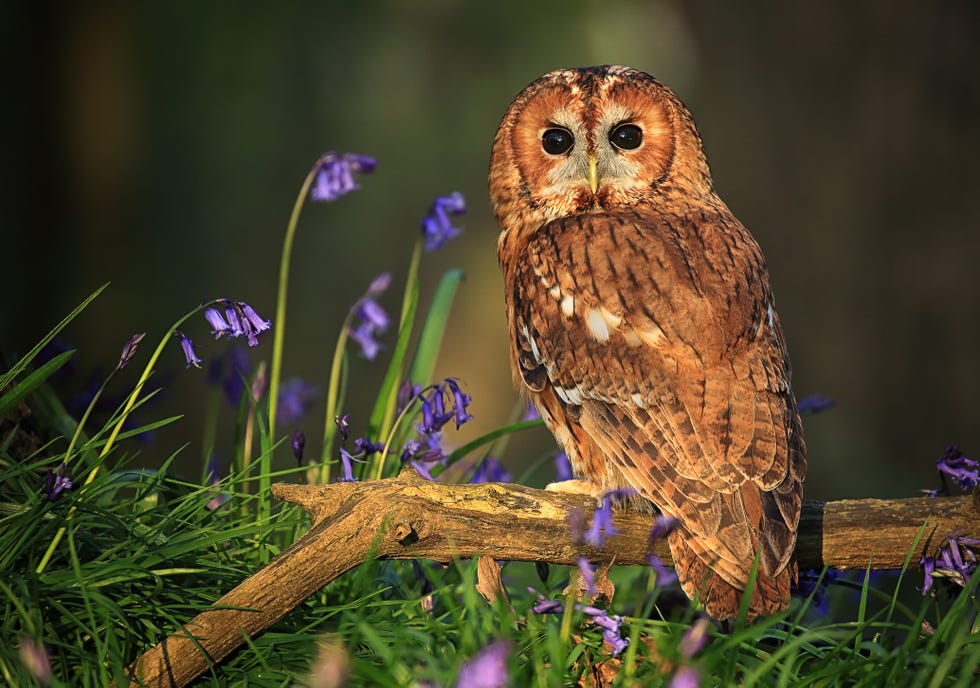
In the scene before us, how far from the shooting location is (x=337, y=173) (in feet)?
10.7

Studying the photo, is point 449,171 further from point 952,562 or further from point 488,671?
point 488,671

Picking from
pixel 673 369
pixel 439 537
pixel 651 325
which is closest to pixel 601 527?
pixel 439 537

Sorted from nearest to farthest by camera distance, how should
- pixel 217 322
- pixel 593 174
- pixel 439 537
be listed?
1. pixel 439 537
2. pixel 217 322
3. pixel 593 174

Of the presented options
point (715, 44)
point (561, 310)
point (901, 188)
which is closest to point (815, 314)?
point (901, 188)

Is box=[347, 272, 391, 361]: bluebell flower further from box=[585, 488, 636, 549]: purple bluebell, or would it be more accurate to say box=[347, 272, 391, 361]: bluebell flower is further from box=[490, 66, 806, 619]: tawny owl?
box=[585, 488, 636, 549]: purple bluebell

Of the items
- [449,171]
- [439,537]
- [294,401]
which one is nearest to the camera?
[439,537]

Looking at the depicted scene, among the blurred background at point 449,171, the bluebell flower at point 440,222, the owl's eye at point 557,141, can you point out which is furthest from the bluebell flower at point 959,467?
the blurred background at point 449,171

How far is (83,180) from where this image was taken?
21.9ft

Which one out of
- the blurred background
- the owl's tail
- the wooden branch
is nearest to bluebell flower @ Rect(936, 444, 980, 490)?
the wooden branch

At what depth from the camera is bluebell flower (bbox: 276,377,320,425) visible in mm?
3738

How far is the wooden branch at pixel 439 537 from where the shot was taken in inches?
88.8

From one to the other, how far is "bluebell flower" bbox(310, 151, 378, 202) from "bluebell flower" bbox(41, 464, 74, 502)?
1.23 metres

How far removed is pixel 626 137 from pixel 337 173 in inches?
36.1

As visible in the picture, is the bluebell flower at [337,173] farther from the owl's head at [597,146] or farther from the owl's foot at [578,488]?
the owl's foot at [578,488]
